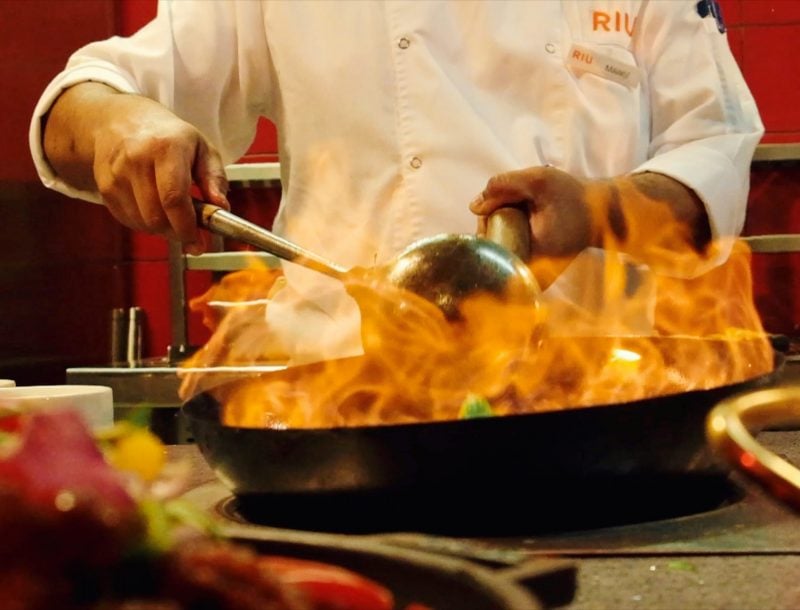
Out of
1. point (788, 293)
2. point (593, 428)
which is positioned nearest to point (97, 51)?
point (593, 428)

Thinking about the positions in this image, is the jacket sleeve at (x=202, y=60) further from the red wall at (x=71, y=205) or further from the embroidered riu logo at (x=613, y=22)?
the red wall at (x=71, y=205)

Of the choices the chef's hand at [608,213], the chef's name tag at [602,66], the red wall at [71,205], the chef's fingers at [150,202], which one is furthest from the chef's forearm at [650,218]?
the red wall at [71,205]

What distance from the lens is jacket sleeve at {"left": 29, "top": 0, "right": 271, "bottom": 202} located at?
1.76 meters

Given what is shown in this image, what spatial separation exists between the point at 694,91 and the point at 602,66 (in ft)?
0.48

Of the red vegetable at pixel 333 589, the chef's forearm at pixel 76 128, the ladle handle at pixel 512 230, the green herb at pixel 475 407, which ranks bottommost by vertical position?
the green herb at pixel 475 407

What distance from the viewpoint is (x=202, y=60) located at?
183 centimetres

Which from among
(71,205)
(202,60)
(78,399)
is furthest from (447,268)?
(71,205)

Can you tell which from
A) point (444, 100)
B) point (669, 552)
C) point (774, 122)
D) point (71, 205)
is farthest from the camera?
point (71, 205)

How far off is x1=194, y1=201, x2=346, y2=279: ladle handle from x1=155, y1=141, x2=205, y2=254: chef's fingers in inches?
0.8

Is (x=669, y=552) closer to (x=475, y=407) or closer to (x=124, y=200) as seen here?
(x=475, y=407)

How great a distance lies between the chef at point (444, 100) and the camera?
162cm

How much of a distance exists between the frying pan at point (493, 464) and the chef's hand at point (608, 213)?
→ 48cm

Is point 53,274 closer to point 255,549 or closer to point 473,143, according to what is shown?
point 473,143

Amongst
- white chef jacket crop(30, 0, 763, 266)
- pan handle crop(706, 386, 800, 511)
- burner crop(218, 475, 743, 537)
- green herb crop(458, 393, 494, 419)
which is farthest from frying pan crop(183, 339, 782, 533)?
white chef jacket crop(30, 0, 763, 266)
